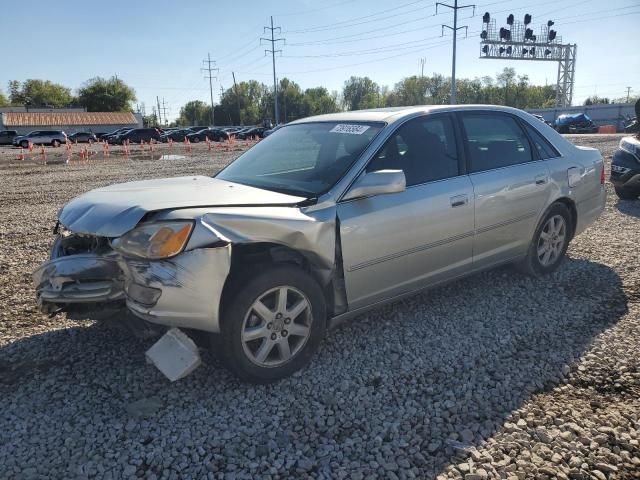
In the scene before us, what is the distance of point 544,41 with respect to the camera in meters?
54.7

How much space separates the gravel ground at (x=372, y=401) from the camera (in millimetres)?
2420

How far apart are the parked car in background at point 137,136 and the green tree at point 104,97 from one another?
62099 millimetres

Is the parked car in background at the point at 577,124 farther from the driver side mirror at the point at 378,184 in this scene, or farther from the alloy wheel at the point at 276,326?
the alloy wheel at the point at 276,326

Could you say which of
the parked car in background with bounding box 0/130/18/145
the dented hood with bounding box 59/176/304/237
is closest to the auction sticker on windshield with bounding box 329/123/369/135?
the dented hood with bounding box 59/176/304/237

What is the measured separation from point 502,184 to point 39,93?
136934mm

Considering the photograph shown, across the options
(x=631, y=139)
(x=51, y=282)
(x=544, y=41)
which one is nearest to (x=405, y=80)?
(x=544, y=41)

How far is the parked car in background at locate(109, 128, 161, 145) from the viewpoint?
4475cm

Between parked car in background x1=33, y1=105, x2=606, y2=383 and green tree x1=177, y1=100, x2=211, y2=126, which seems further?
green tree x1=177, y1=100, x2=211, y2=126

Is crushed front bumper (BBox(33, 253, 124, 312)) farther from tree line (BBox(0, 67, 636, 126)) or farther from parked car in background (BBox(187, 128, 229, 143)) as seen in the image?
tree line (BBox(0, 67, 636, 126))

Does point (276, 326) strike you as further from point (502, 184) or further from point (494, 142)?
point (494, 142)

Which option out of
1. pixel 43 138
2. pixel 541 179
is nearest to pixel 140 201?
pixel 541 179

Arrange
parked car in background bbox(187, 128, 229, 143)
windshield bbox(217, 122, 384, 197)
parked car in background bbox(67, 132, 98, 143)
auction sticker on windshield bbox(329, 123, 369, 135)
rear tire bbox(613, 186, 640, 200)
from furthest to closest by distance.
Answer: parked car in background bbox(187, 128, 229, 143) → parked car in background bbox(67, 132, 98, 143) → rear tire bbox(613, 186, 640, 200) → auction sticker on windshield bbox(329, 123, 369, 135) → windshield bbox(217, 122, 384, 197)

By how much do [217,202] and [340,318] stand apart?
1131mm

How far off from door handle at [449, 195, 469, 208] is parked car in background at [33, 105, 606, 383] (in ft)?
0.04
